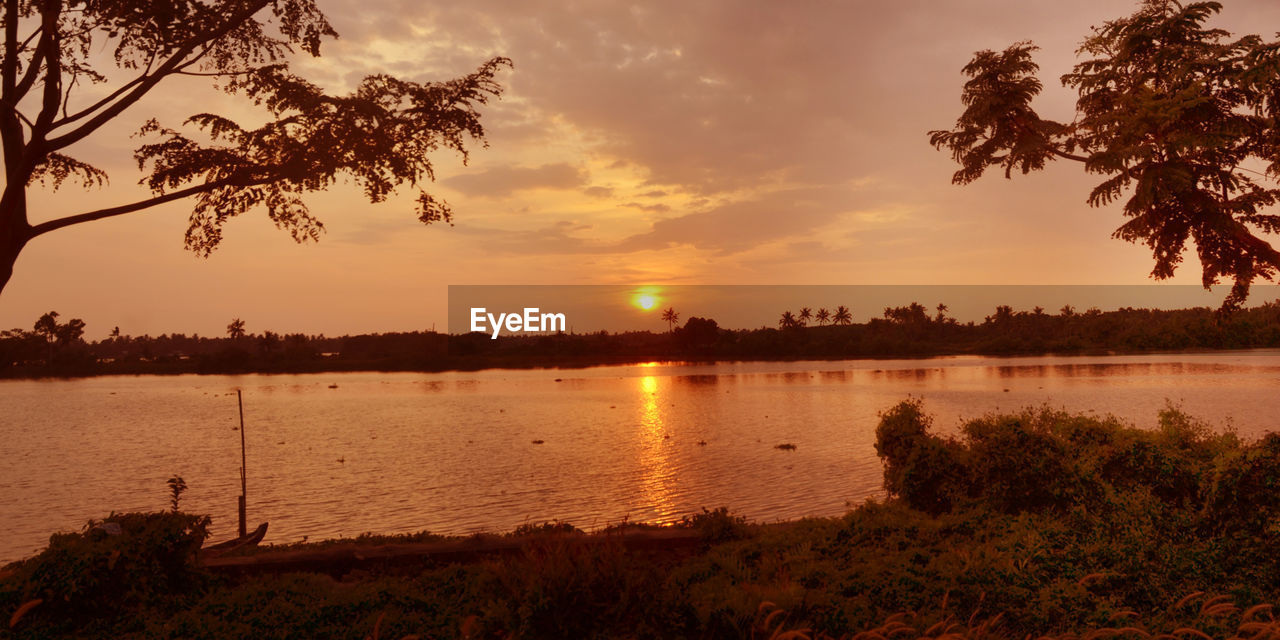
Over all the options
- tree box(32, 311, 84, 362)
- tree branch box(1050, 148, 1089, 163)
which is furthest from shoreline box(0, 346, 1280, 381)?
tree branch box(1050, 148, 1089, 163)

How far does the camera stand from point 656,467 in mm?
32281

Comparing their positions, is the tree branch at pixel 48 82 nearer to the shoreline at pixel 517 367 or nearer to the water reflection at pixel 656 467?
the water reflection at pixel 656 467

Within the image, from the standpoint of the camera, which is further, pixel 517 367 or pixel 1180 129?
pixel 517 367

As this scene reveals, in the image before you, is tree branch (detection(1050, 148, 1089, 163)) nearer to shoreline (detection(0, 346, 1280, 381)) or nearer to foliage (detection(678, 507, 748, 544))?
foliage (detection(678, 507, 748, 544))

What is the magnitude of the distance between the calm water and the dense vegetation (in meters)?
1.73

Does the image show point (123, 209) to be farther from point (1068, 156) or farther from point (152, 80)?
point (1068, 156)

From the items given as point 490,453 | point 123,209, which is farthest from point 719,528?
point 490,453

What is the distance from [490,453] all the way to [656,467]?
9.87m

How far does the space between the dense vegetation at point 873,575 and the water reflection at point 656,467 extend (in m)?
13.9

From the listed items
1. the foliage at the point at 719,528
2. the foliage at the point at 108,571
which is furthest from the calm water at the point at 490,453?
the foliage at the point at 108,571

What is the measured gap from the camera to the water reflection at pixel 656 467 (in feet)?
80.1

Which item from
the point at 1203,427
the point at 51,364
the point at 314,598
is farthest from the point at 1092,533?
the point at 51,364

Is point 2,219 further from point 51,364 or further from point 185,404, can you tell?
point 51,364

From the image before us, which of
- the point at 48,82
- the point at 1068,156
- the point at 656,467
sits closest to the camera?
the point at 48,82
